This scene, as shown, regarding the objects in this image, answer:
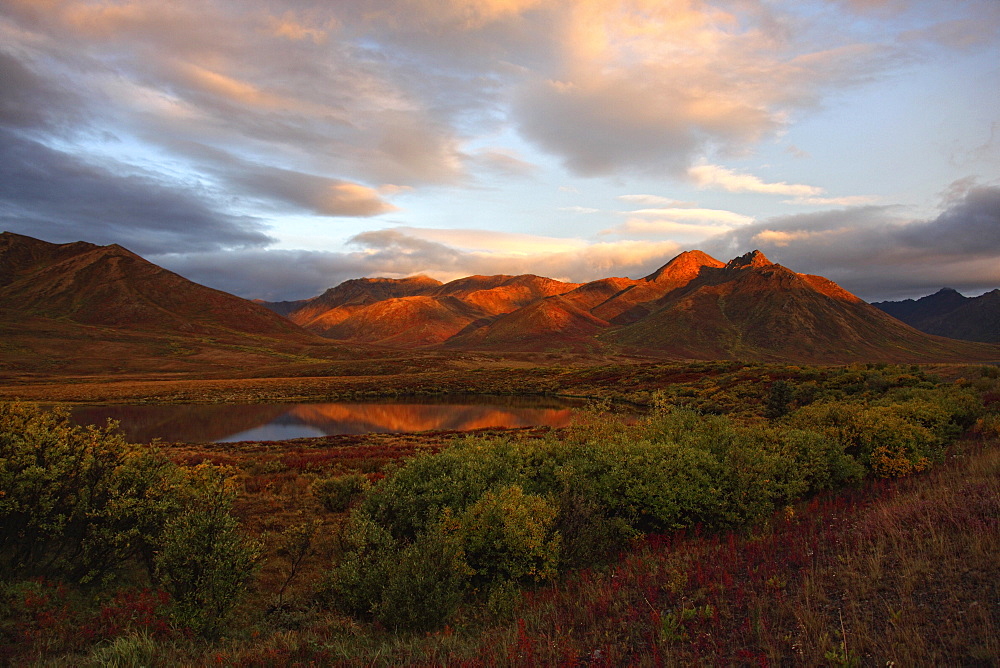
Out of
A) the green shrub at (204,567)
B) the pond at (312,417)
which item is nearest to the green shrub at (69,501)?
the green shrub at (204,567)

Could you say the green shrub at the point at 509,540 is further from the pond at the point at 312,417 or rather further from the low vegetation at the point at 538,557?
the pond at the point at 312,417

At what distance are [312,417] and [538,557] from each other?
49752 millimetres

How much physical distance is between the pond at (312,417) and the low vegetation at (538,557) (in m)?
32.2

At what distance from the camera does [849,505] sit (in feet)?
36.1

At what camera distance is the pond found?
43.7 meters

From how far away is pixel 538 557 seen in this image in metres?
9.55

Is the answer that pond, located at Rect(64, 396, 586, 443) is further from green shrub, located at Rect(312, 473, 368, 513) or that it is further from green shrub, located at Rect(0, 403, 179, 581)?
green shrub, located at Rect(0, 403, 179, 581)

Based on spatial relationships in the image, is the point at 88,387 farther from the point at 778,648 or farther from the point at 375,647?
the point at 778,648

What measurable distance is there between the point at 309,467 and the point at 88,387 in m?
76.4

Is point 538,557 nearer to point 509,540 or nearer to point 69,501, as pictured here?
point 509,540

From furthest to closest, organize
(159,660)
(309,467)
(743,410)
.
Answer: (743,410) → (309,467) → (159,660)

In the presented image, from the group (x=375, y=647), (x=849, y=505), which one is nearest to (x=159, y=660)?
(x=375, y=647)

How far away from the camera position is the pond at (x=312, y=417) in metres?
43.7

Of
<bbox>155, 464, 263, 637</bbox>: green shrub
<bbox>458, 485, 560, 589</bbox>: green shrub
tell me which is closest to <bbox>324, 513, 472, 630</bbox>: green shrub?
<bbox>458, 485, 560, 589</bbox>: green shrub
